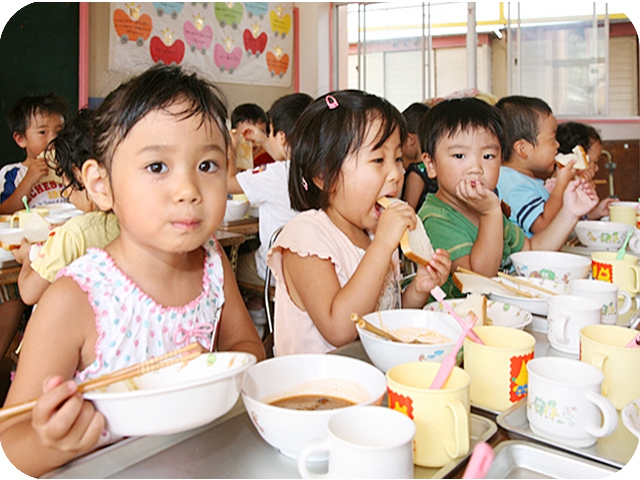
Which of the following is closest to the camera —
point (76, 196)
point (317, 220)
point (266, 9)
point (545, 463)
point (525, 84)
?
point (545, 463)

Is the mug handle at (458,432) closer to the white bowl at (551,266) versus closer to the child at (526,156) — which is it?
the white bowl at (551,266)

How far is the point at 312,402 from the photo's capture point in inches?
30.5

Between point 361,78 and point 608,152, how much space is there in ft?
9.28

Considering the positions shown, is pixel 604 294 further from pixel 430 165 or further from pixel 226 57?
pixel 226 57

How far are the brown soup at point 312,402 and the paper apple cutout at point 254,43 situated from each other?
5.00 m

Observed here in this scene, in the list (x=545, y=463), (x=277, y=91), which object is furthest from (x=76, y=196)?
(x=277, y=91)

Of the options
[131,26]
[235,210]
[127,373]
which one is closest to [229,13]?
[131,26]

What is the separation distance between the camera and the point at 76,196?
188 cm

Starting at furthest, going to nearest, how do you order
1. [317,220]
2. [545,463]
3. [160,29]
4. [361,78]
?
[361,78], [160,29], [317,220], [545,463]

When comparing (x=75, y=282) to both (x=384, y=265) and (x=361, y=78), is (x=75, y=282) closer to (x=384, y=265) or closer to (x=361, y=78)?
(x=384, y=265)

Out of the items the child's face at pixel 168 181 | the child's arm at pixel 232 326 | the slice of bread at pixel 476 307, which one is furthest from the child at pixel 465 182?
the child's face at pixel 168 181

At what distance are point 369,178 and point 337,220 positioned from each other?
0.16m

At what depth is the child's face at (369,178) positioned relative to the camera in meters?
1.42

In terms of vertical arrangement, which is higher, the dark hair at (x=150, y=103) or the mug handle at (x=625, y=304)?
the dark hair at (x=150, y=103)
